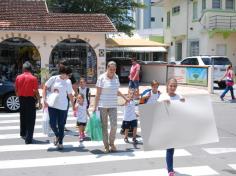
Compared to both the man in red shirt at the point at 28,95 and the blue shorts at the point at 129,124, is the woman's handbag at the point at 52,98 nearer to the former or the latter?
the man in red shirt at the point at 28,95

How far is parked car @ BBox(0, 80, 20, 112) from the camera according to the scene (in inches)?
591

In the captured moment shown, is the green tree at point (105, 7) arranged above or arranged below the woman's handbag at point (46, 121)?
above

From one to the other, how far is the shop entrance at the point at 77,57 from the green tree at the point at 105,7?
9829 mm

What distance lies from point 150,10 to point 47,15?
47.5 meters

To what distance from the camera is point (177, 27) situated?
4053 centimetres

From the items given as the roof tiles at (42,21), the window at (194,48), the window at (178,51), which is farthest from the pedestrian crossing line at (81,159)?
the window at (178,51)

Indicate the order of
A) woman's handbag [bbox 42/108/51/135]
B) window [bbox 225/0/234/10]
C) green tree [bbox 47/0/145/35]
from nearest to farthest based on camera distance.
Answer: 1. woman's handbag [bbox 42/108/51/135]
2. green tree [bbox 47/0/145/35]
3. window [bbox 225/0/234/10]

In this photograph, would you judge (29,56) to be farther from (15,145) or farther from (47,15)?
(15,145)

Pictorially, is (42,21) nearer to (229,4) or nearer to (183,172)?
(229,4)

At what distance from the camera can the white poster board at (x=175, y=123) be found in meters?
7.27

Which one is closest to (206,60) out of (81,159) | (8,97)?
(8,97)

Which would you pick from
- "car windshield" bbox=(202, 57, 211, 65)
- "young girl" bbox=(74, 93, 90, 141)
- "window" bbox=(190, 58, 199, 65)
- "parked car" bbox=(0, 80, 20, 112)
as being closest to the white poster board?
"young girl" bbox=(74, 93, 90, 141)

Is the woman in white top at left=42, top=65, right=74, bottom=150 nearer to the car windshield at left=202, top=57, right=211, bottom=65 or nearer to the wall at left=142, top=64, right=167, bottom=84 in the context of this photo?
the car windshield at left=202, top=57, right=211, bottom=65

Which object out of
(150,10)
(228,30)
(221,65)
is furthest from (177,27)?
(150,10)
